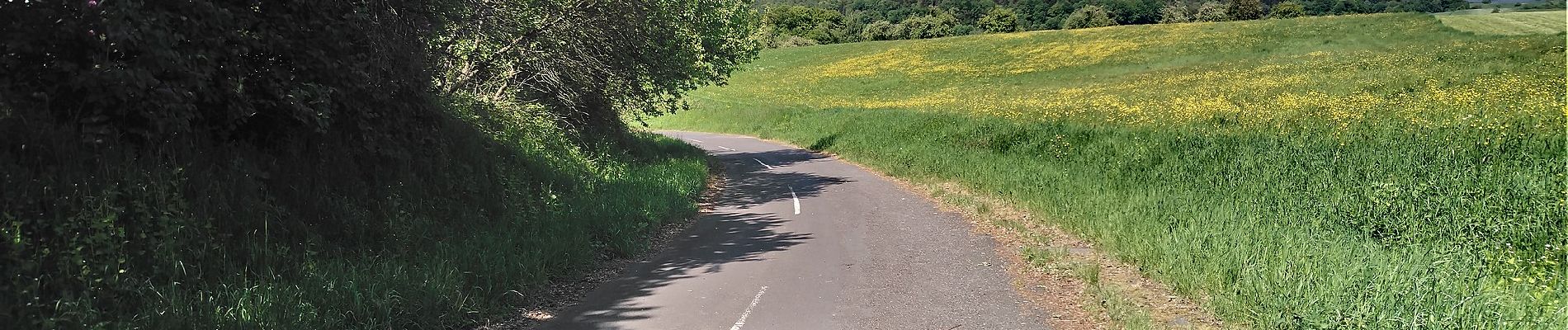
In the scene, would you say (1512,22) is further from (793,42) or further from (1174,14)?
(793,42)

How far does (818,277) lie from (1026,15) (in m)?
117

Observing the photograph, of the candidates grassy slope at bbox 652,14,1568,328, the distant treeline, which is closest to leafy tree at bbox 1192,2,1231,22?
the distant treeline

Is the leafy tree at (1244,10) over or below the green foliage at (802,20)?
below

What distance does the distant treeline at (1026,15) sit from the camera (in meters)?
77.2

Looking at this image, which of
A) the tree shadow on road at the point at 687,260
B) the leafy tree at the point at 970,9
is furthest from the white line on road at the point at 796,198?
the leafy tree at the point at 970,9

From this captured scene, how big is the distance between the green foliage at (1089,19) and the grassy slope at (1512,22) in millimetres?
52720

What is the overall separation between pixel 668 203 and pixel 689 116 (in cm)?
3965

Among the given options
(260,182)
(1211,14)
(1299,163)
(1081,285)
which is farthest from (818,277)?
(1211,14)

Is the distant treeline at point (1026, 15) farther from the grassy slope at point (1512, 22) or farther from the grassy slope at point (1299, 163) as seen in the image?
the grassy slope at point (1299, 163)

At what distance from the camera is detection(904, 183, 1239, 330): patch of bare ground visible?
7344mm

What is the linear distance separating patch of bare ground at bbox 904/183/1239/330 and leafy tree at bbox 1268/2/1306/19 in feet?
254

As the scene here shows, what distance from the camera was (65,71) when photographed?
6504 millimetres

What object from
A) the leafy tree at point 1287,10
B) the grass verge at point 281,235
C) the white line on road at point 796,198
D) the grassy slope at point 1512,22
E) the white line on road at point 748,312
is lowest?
the leafy tree at point 1287,10

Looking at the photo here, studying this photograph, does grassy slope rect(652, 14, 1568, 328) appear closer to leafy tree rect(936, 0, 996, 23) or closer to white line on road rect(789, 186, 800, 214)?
white line on road rect(789, 186, 800, 214)
